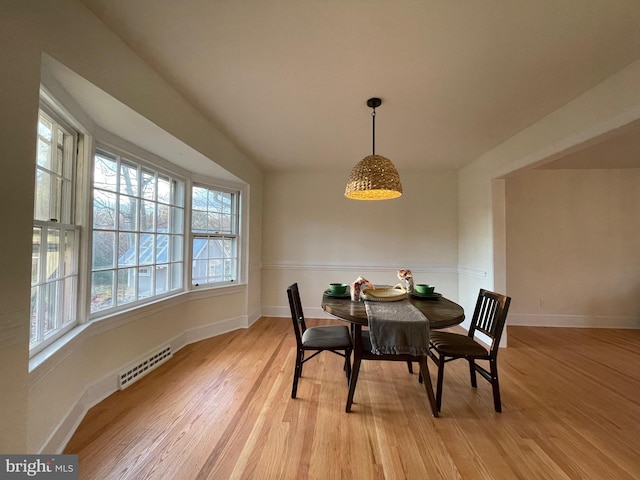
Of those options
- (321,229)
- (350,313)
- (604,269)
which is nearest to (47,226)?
(350,313)

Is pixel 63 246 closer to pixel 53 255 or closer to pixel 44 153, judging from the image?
pixel 53 255

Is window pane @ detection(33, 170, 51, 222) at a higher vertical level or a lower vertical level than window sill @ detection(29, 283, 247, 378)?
higher

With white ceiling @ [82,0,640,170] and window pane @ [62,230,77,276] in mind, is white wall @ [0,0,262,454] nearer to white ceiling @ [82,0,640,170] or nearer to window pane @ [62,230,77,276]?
white ceiling @ [82,0,640,170]

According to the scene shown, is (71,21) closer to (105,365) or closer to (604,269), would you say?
(105,365)

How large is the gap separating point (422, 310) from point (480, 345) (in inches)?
23.2

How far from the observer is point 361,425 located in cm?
168

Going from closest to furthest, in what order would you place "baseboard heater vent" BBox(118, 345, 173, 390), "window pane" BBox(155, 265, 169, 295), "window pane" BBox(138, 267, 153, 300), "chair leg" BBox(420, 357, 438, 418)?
"chair leg" BBox(420, 357, 438, 418) → "baseboard heater vent" BBox(118, 345, 173, 390) → "window pane" BBox(138, 267, 153, 300) → "window pane" BBox(155, 265, 169, 295)

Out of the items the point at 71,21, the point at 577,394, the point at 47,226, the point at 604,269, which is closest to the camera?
the point at 71,21

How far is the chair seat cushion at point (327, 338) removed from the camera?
1.96 metres

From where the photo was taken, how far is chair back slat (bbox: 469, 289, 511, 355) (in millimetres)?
1836

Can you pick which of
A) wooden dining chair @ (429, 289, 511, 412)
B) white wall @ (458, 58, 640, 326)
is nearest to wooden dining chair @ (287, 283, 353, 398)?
wooden dining chair @ (429, 289, 511, 412)

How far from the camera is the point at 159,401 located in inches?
74.2

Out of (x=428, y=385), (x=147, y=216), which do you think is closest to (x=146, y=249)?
(x=147, y=216)

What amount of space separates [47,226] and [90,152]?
24.9 inches
